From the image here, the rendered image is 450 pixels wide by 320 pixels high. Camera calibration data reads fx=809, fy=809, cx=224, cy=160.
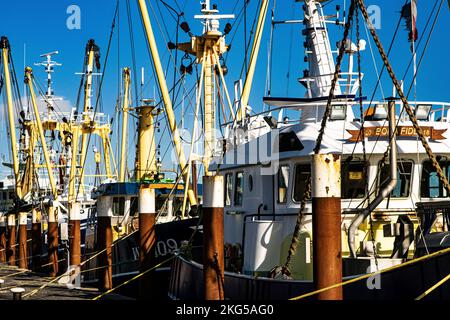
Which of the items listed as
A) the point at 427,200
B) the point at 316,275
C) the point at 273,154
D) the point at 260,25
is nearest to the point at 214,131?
the point at 260,25

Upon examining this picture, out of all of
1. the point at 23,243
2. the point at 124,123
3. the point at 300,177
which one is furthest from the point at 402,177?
the point at 23,243

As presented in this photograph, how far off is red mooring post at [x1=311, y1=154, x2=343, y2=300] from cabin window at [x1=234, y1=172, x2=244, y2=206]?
7143mm

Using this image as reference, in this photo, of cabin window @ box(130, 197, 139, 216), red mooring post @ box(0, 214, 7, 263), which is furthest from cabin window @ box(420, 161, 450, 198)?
red mooring post @ box(0, 214, 7, 263)

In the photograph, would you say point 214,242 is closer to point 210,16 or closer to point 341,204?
→ point 341,204

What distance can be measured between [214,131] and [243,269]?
8.57 m

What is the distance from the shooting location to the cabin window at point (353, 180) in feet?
52.1

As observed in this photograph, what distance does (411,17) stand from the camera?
53.3ft

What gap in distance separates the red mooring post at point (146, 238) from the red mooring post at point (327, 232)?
312 inches

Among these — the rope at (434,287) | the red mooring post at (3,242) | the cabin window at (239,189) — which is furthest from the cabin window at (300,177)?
the red mooring post at (3,242)

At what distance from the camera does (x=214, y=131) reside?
2483 centimetres

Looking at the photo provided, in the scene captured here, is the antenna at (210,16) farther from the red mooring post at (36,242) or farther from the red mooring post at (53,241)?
the red mooring post at (36,242)

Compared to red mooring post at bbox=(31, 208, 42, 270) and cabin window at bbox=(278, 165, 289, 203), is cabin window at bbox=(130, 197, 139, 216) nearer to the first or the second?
red mooring post at bbox=(31, 208, 42, 270)

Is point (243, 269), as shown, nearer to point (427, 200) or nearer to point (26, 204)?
point (427, 200)

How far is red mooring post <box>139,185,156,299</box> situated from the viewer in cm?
1905
